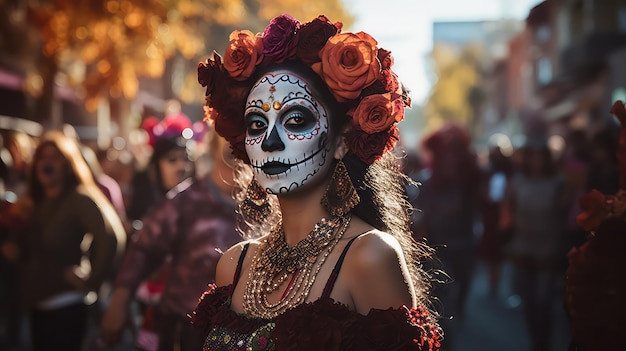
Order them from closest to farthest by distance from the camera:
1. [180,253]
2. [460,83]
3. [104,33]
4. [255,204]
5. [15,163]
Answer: [255,204] → [180,253] → [15,163] → [104,33] → [460,83]

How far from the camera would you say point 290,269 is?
3.18m

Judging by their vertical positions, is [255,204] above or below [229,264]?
above

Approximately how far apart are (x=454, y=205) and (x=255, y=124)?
5.90 meters

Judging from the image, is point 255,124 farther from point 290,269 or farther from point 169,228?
A: point 169,228

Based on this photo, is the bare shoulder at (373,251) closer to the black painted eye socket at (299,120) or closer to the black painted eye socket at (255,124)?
the black painted eye socket at (299,120)

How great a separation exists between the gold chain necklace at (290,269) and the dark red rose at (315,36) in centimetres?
58

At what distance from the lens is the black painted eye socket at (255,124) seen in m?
3.30

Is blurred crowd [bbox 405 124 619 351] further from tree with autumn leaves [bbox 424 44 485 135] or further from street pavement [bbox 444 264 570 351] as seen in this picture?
tree with autumn leaves [bbox 424 44 485 135]

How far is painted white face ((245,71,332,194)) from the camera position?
3201 millimetres

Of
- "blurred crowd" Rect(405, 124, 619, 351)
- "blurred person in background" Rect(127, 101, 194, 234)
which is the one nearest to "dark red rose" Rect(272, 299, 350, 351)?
"blurred person in background" Rect(127, 101, 194, 234)

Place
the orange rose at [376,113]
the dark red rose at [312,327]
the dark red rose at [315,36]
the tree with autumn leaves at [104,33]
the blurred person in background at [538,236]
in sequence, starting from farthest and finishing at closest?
the tree with autumn leaves at [104,33]
the blurred person in background at [538,236]
the dark red rose at [315,36]
the orange rose at [376,113]
the dark red rose at [312,327]

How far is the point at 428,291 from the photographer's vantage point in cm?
340

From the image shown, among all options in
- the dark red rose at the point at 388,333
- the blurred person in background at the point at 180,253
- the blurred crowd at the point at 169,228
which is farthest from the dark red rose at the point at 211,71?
the blurred person in background at the point at 180,253

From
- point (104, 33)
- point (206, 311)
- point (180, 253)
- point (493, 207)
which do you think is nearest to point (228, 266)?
point (206, 311)
